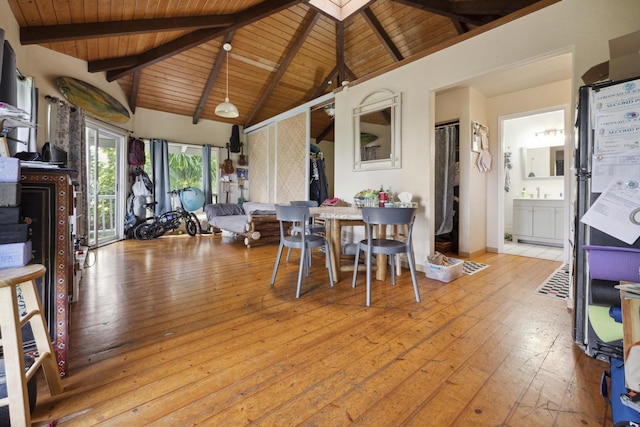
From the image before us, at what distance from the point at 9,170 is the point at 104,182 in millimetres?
5263

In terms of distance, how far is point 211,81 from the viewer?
6.02 meters

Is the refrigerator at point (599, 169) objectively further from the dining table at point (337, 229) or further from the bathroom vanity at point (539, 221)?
the bathroom vanity at point (539, 221)

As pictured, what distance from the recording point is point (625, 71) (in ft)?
4.93

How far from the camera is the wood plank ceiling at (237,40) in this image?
3.53 meters

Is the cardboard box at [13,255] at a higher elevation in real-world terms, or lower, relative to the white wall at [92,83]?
lower

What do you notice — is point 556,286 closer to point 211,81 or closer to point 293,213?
point 293,213

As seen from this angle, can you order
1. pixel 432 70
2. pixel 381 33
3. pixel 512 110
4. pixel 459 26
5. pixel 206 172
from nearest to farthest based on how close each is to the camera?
pixel 432 70 < pixel 459 26 < pixel 512 110 < pixel 381 33 < pixel 206 172

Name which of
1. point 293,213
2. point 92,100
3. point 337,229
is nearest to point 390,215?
point 337,229

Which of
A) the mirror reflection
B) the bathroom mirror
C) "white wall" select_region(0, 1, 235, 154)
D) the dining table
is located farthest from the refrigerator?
"white wall" select_region(0, 1, 235, 154)

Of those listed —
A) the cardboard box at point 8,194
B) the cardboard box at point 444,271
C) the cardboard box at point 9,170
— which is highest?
the cardboard box at point 9,170

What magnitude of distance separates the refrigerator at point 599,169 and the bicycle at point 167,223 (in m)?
6.66

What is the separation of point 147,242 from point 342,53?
5538mm

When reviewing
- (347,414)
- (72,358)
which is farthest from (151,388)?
(347,414)

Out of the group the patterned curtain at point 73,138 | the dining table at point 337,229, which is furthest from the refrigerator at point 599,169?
the patterned curtain at point 73,138
